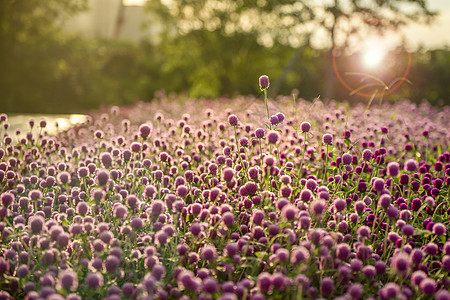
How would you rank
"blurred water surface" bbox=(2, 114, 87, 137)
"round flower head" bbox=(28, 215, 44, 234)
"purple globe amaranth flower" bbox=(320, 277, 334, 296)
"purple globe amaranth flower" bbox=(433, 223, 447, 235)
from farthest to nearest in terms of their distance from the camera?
"blurred water surface" bbox=(2, 114, 87, 137)
"purple globe amaranth flower" bbox=(433, 223, 447, 235)
"round flower head" bbox=(28, 215, 44, 234)
"purple globe amaranth flower" bbox=(320, 277, 334, 296)

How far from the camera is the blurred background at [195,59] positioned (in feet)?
61.8

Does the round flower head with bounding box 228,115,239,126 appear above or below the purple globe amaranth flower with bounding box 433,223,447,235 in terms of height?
above

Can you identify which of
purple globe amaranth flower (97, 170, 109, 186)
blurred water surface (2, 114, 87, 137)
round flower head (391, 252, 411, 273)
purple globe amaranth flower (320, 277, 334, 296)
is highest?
blurred water surface (2, 114, 87, 137)

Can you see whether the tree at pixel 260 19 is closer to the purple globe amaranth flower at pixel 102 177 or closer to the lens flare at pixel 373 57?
the lens flare at pixel 373 57

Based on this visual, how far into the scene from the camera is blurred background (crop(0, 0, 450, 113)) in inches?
742

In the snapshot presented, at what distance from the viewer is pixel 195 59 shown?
22.1m

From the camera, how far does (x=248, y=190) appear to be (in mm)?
2883

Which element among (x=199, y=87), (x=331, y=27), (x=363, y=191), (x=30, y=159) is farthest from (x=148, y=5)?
(x=363, y=191)

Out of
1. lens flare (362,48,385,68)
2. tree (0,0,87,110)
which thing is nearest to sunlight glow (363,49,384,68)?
lens flare (362,48,385,68)

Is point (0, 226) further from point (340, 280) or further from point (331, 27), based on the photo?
point (331, 27)

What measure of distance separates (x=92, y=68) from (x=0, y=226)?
20154 millimetres

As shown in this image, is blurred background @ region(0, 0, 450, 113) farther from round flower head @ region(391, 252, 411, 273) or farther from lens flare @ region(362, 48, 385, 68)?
round flower head @ region(391, 252, 411, 273)

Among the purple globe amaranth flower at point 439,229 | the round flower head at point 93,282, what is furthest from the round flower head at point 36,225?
the purple globe amaranth flower at point 439,229

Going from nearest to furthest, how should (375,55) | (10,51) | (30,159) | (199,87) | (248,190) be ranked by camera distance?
(248,190), (30,159), (375,55), (10,51), (199,87)
